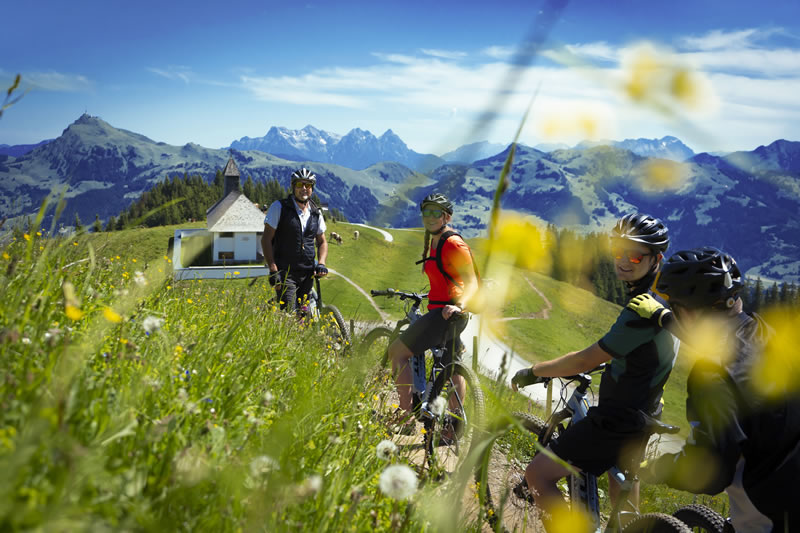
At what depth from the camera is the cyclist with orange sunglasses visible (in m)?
3.66

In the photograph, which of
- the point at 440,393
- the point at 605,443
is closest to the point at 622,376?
the point at 605,443

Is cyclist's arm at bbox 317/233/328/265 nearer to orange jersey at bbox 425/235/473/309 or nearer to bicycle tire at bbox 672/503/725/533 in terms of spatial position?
orange jersey at bbox 425/235/473/309

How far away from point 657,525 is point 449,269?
3.23m

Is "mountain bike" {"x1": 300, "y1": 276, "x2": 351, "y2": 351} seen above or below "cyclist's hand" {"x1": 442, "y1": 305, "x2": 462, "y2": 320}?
below

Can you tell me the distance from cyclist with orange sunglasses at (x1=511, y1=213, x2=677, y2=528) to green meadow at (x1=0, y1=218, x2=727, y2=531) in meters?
1.27

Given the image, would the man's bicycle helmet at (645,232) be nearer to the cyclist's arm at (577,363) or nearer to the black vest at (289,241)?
the cyclist's arm at (577,363)

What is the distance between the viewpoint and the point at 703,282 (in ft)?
10.1

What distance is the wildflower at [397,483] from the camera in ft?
5.59

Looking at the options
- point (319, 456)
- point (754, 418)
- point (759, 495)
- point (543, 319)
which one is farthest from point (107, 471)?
point (543, 319)

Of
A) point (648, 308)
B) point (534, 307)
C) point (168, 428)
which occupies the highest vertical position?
point (648, 308)

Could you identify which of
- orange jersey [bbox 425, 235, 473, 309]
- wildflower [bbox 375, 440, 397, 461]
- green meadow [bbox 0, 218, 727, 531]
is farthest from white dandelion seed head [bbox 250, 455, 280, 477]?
orange jersey [bbox 425, 235, 473, 309]

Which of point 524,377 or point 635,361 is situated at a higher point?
point 635,361

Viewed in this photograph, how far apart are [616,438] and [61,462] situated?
3.78m

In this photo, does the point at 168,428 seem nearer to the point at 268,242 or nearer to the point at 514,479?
the point at 514,479
